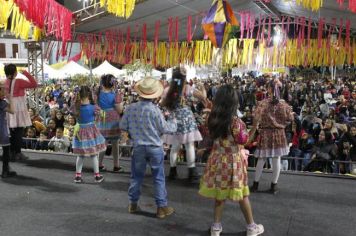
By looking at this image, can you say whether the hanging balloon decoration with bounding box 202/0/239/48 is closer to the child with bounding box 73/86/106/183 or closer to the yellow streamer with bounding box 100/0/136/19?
the yellow streamer with bounding box 100/0/136/19

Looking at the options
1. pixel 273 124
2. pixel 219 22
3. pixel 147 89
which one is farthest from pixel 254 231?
pixel 219 22

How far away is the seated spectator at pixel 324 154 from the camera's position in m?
5.93

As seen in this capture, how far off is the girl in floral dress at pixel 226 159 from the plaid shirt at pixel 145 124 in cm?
60

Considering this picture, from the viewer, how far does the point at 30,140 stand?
726 cm

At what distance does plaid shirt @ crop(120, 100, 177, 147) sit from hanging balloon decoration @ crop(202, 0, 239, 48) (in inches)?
99.4

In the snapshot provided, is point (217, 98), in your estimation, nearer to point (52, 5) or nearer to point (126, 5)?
point (126, 5)

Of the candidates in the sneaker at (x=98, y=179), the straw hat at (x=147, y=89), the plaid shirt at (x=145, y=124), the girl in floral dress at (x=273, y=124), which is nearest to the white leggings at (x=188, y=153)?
the girl in floral dress at (x=273, y=124)

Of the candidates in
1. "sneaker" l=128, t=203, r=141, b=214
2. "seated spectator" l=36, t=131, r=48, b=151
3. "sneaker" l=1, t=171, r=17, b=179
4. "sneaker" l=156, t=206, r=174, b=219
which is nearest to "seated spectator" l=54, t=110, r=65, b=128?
"seated spectator" l=36, t=131, r=48, b=151

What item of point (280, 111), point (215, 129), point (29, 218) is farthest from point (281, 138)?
point (29, 218)

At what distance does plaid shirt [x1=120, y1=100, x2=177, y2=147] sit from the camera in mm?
3602

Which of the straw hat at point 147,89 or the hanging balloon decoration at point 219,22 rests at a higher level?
the hanging balloon decoration at point 219,22

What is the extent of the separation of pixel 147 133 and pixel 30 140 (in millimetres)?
4436

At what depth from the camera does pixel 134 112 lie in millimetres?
3637

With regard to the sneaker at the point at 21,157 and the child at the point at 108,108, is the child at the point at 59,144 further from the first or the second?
the child at the point at 108,108
